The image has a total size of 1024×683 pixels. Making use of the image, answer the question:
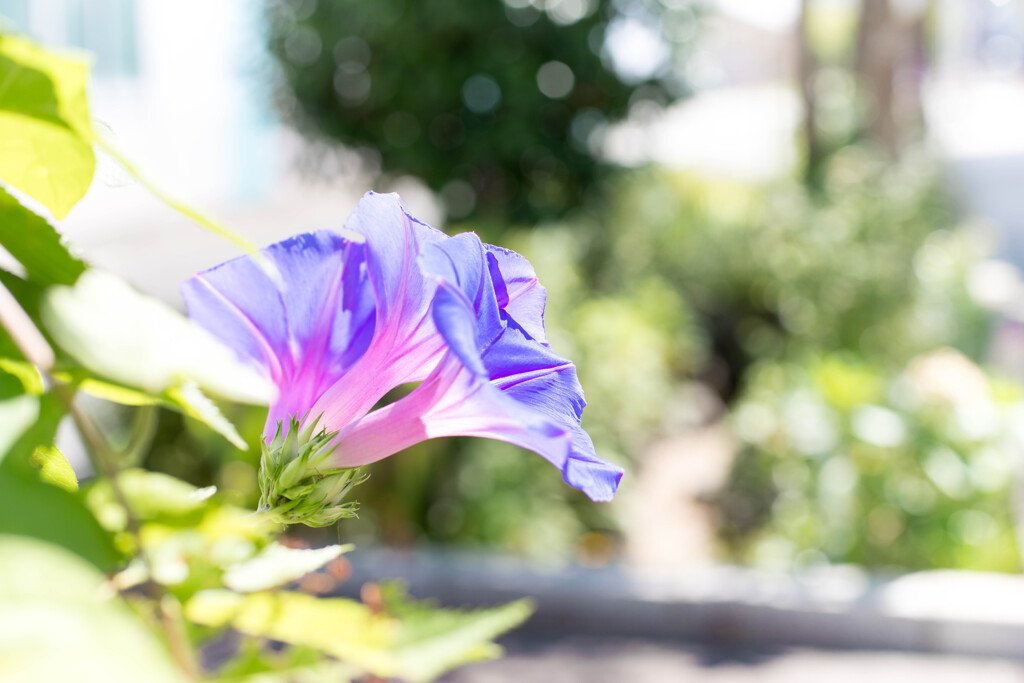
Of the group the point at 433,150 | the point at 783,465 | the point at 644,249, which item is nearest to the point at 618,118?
the point at 433,150

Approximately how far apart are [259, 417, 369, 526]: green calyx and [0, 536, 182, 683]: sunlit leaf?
6.3 inches

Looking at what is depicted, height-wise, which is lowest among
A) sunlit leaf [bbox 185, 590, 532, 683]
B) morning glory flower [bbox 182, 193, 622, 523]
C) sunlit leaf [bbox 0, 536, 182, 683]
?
sunlit leaf [bbox 0, 536, 182, 683]

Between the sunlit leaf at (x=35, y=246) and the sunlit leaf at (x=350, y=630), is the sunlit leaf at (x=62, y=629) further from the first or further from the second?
the sunlit leaf at (x=350, y=630)

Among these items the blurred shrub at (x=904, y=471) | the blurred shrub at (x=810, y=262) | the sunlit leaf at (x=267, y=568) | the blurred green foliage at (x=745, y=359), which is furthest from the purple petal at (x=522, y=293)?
the blurred shrub at (x=810, y=262)

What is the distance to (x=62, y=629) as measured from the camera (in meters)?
0.14

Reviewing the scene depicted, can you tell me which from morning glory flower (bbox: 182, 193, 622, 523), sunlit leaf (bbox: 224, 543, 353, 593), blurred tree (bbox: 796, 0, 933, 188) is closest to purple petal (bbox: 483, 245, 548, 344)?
morning glory flower (bbox: 182, 193, 622, 523)

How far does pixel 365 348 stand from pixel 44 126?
0.15 metres

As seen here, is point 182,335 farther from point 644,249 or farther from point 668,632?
point 644,249

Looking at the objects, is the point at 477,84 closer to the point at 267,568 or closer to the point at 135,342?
the point at 267,568

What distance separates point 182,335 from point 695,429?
487cm

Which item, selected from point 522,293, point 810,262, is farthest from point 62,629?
point 810,262

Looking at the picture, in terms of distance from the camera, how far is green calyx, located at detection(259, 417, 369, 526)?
32cm

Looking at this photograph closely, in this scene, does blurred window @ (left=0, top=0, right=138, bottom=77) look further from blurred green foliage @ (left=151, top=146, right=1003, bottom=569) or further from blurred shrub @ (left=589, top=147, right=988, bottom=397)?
blurred shrub @ (left=589, top=147, right=988, bottom=397)

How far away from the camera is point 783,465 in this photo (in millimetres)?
3312
